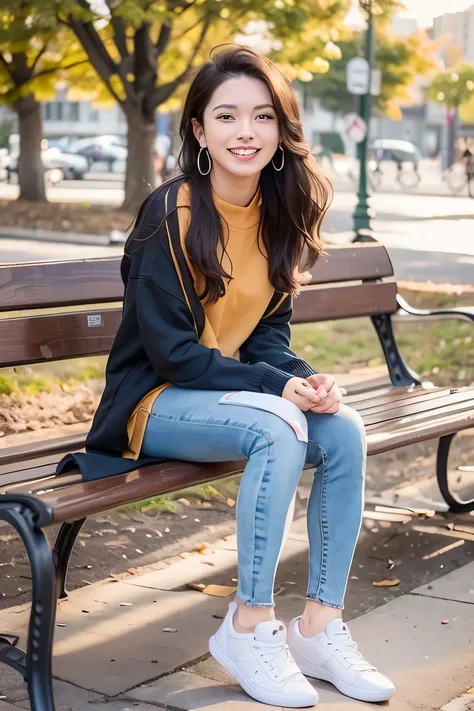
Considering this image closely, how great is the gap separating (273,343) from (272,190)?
0.45m

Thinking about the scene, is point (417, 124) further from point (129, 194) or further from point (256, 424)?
point (256, 424)

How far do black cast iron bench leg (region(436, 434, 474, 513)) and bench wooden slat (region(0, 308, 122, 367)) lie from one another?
1606mm

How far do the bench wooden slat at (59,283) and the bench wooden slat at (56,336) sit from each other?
7 cm

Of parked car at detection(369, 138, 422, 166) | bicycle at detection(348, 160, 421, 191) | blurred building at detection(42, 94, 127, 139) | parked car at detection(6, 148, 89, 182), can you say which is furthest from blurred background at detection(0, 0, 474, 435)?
blurred building at detection(42, 94, 127, 139)

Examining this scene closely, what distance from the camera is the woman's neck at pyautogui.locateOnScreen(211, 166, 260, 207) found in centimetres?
328

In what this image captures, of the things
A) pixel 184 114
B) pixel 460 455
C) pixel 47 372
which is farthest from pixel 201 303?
pixel 47 372

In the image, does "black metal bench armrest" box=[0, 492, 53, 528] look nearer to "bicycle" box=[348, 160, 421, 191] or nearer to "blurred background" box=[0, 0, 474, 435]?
"blurred background" box=[0, 0, 474, 435]

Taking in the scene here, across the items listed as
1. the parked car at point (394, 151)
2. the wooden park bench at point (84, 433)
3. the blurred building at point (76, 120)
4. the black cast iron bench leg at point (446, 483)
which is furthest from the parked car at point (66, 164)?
the black cast iron bench leg at point (446, 483)

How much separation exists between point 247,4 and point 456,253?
Answer: 485cm

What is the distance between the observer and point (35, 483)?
2.92m

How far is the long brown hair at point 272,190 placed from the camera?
3.16 m

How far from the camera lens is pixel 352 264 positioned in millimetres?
4945

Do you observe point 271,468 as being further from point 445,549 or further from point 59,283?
point 445,549

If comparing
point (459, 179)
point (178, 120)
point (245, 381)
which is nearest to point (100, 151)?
point (459, 179)
